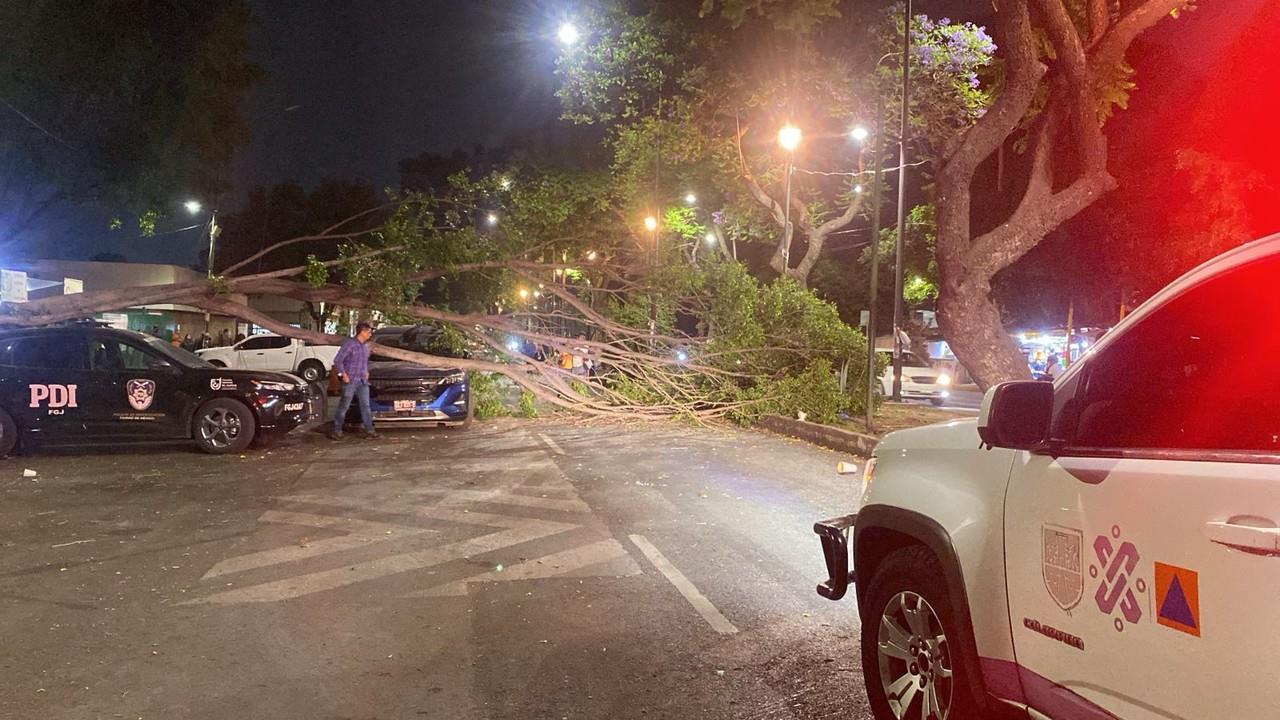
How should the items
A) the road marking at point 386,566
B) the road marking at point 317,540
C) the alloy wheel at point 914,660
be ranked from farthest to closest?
the road marking at point 317,540 → the road marking at point 386,566 → the alloy wheel at point 914,660

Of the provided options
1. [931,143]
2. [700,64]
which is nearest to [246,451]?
[700,64]

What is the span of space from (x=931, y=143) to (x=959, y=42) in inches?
95.9

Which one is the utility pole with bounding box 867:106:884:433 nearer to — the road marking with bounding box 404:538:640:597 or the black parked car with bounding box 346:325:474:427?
the black parked car with bounding box 346:325:474:427

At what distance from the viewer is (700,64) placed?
20969 mm

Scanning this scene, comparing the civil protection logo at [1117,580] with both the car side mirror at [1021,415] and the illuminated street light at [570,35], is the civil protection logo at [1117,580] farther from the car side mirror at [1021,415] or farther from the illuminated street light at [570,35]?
the illuminated street light at [570,35]

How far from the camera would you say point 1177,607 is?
229 cm

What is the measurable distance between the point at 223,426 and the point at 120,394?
1.27 metres

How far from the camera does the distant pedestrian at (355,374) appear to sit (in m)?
13.1

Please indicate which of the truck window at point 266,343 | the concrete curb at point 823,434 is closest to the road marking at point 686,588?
the concrete curb at point 823,434

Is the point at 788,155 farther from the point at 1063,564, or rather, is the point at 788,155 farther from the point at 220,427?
the point at 1063,564

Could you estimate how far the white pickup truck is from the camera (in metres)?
27.5

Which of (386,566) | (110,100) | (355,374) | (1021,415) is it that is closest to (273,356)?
(110,100)

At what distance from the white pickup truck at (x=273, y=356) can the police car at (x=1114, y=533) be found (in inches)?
1039

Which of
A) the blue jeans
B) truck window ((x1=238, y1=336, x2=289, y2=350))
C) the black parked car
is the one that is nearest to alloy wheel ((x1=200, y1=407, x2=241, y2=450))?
the blue jeans
